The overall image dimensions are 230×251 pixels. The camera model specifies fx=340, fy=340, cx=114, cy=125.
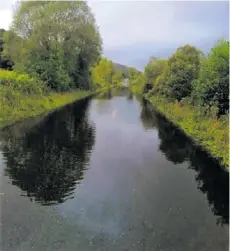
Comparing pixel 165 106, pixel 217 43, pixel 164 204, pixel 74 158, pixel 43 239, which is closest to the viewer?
pixel 43 239

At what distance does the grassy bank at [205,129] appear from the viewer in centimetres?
2020

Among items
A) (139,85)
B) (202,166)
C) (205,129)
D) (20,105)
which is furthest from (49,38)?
(139,85)

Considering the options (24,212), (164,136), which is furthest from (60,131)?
(24,212)

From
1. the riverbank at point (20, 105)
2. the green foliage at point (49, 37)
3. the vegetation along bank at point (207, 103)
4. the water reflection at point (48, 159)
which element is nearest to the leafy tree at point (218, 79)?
the vegetation along bank at point (207, 103)

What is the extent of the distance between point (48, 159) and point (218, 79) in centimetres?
1390

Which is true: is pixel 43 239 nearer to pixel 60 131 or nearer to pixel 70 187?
pixel 70 187

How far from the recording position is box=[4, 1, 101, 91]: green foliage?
5275 centimetres

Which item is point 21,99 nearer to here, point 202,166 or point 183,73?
point 183,73

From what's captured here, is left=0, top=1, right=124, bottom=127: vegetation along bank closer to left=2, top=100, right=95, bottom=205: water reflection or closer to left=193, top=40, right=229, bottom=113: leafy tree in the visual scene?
left=2, top=100, right=95, bottom=205: water reflection

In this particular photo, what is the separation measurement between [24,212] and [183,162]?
34.9 ft

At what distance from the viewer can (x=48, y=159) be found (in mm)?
19688

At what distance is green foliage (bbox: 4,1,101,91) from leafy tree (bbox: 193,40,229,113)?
29118 millimetres

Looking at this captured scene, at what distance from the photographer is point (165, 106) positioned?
44656mm

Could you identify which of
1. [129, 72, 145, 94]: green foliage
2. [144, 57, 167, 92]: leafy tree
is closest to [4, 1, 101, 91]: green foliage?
[144, 57, 167, 92]: leafy tree
